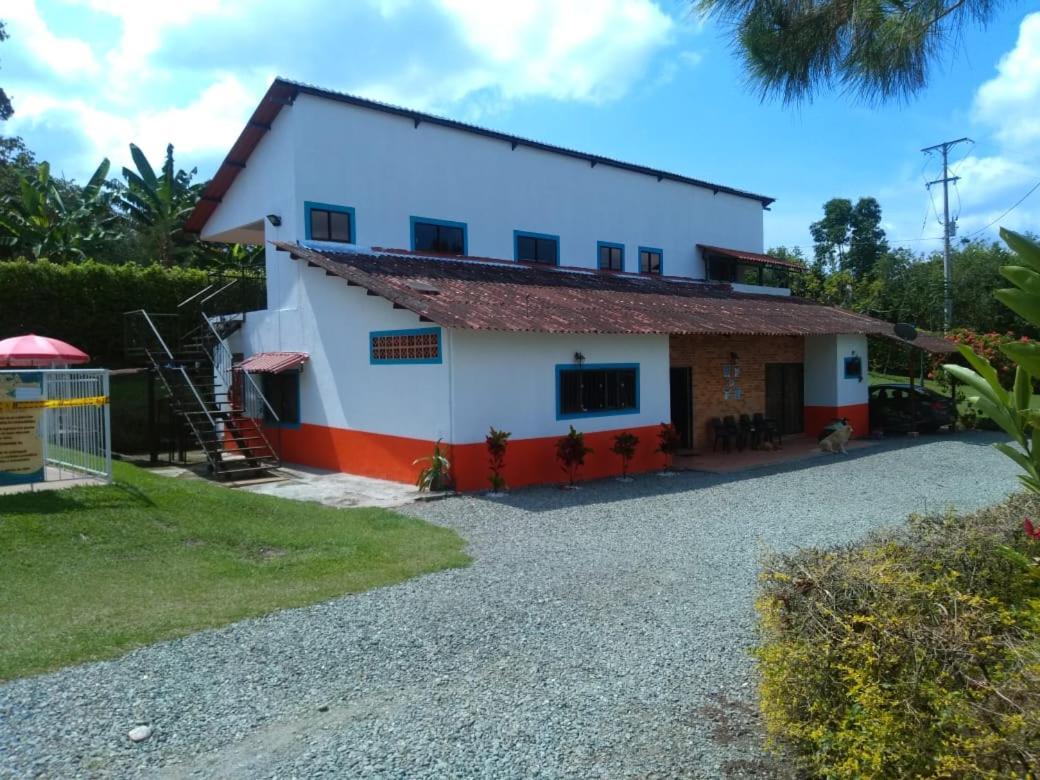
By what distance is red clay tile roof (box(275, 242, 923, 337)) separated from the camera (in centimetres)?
1273

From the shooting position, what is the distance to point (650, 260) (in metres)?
23.2

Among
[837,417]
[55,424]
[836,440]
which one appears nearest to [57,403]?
[55,424]

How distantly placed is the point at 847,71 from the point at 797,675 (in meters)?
5.10

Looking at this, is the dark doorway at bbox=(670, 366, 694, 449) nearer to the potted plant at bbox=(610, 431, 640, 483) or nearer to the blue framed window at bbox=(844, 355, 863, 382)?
the potted plant at bbox=(610, 431, 640, 483)

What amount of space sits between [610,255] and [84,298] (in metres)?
15.0

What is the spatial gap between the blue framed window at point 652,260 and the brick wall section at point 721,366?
449cm

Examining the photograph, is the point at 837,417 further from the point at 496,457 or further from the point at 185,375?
the point at 185,375

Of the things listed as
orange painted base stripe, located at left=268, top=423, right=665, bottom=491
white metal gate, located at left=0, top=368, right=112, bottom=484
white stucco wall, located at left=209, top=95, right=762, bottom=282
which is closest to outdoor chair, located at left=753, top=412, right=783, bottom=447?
orange painted base stripe, located at left=268, top=423, right=665, bottom=491

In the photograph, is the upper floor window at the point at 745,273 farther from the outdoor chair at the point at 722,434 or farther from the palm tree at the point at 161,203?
the palm tree at the point at 161,203

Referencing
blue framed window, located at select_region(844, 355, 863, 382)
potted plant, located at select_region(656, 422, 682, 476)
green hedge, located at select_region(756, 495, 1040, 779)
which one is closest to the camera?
green hedge, located at select_region(756, 495, 1040, 779)

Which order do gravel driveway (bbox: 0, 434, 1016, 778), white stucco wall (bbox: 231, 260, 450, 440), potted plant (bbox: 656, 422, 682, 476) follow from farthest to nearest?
1. potted plant (bbox: 656, 422, 682, 476)
2. white stucco wall (bbox: 231, 260, 450, 440)
3. gravel driveway (bbox: 0, 434, 1016, 778)

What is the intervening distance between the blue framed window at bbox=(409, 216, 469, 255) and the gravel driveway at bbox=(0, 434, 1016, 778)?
1106 cm

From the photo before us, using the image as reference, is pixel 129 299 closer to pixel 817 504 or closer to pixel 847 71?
pixel 817 504

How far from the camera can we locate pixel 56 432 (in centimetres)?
1204
